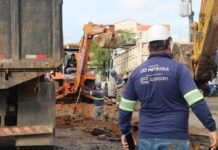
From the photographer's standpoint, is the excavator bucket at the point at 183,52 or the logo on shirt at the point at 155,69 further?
the excavator bucket at the point at 183,52

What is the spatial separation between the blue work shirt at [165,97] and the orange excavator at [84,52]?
11985mm

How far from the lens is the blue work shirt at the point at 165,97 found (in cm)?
433

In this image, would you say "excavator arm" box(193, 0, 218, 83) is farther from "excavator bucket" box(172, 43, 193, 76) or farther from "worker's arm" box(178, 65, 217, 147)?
"worker's arm" box(178, 65, 217, 147)

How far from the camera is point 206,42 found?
38.2 feet

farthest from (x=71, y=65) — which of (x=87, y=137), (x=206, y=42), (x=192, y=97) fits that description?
(x=192, y=97)

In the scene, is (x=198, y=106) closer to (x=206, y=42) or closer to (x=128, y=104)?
(x=128, y=104)

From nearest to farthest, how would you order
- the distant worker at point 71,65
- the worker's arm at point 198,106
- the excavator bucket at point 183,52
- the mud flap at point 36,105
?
1. the worker's arm at point 198,106
2. the mud flap at point 36,105
3. the excavator bucket at point 183,52
4. the distant worker at point 71,65

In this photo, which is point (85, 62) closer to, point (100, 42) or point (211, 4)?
point (100, 42)

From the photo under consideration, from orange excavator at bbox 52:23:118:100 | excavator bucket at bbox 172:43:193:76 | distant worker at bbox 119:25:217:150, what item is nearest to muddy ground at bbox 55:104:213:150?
orange excavator at bbox 52:23:118:100

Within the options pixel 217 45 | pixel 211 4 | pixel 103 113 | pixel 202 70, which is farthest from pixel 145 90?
pixel 103 113

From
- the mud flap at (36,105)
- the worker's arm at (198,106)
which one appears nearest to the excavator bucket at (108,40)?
the mud flap at (36,105)

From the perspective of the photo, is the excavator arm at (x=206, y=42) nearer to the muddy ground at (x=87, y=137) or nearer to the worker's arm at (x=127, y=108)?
the muddy ground at (x=87, y=137)

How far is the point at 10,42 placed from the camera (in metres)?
7.46

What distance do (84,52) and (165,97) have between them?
14704 millimetres
